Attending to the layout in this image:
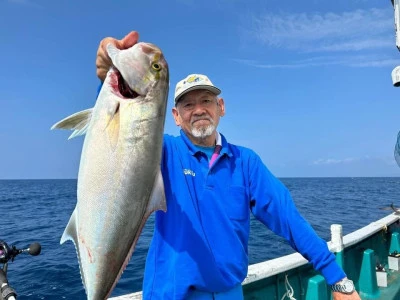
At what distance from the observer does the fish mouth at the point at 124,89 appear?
2.24m

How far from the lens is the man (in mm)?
2535

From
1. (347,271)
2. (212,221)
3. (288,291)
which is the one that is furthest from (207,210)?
(347,271)

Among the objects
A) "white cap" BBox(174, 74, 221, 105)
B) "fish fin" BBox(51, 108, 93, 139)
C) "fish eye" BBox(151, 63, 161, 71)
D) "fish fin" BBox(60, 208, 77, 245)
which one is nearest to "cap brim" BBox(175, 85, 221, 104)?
"white cap" BBox(174, 74, 221, 105)

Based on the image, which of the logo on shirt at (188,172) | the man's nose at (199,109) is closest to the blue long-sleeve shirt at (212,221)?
the logo on shirt at (188,172)

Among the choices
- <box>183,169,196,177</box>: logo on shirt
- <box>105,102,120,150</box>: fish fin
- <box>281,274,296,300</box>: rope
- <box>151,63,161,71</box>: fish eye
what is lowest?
<box>281,274,296,300</box>: rope

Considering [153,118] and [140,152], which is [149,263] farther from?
[153,118]

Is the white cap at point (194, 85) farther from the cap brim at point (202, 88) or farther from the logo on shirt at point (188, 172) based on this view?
the logo on shirt at point (188, 172)

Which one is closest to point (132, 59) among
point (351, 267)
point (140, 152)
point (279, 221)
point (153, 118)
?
point (153, 118)

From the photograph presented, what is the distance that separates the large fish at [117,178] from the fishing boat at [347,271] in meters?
2.00

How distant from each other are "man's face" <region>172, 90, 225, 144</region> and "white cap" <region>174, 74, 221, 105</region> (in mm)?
47

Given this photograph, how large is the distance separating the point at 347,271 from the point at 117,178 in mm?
5855

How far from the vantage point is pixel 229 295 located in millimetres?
2668

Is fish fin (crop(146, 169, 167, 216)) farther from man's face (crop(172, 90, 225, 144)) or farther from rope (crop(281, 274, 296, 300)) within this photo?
rope (crop(281, 274, 296, 300))

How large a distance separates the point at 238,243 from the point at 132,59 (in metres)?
1.57
